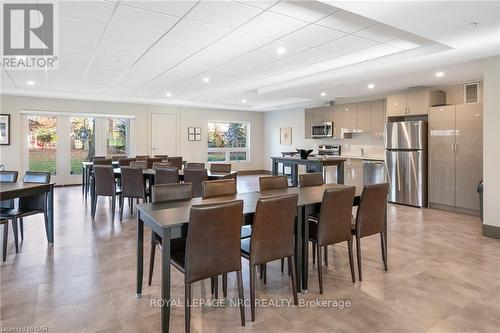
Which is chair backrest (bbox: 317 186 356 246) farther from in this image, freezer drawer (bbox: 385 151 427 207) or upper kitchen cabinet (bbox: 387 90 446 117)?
upper kitchen cabinet (bbox: 387 90 446 117)

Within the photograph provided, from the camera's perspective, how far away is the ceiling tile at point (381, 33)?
3.63 metres

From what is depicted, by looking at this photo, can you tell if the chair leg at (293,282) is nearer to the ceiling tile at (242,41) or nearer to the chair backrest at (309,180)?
the chair backrest at (309,180)

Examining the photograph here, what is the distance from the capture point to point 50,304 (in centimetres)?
245

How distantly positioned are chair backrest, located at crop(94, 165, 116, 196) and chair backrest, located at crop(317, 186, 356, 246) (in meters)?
3.66

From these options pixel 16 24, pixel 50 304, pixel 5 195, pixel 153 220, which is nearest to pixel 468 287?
pixel 153 220

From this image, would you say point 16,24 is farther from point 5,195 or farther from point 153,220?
point 153,220

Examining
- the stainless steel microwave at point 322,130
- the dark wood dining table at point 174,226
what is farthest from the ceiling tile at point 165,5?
the stainless steel microwave at point 322,130

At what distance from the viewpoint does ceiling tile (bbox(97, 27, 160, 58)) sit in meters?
3.82

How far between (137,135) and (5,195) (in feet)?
21.8

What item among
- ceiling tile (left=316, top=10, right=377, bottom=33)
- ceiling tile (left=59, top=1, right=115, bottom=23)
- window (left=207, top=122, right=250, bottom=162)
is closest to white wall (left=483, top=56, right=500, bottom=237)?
ceiling tile (left=316, top=10, right=377, bottom=33)

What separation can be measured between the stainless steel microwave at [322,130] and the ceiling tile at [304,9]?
564 centimetres

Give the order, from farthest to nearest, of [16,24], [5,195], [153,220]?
[16,24] < [5,195] < [153,220]

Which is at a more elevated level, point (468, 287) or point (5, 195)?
point (5, 195)

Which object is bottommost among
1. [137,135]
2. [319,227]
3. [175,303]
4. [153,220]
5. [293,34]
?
[175,303]
